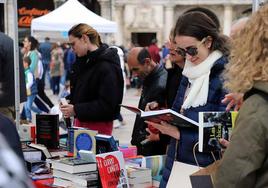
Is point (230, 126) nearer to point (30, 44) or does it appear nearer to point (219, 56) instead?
point (219, 56)

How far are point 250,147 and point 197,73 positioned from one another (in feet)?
3.27

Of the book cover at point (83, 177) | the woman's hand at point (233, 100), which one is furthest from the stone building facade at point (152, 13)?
the woman's hand at point (233, 100)

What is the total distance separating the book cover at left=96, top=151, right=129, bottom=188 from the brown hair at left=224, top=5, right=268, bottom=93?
1.23 meters

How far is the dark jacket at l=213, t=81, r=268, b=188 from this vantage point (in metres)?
1.65

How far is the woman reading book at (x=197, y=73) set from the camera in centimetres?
259

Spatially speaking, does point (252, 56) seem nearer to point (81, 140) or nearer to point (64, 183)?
point (64, 183)

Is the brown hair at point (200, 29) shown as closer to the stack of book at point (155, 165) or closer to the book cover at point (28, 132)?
the stack of book at point (155, 165)

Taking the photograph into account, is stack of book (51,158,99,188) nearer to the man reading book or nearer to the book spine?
the book spine

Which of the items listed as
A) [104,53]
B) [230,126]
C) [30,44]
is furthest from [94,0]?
[230,126]

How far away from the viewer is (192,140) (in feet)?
8.45

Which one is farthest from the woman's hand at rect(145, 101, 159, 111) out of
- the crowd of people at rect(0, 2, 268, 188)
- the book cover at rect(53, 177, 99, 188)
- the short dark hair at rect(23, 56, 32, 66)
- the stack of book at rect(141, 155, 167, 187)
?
the short dark hair at rect(23, 56, 32, 66)

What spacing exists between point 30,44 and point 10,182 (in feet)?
30.2

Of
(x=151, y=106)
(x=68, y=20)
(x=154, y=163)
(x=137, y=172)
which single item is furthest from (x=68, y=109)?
(x=68, y=20)

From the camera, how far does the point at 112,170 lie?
2867 millimetres
